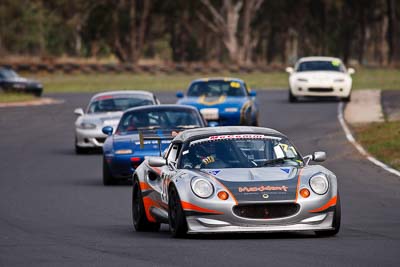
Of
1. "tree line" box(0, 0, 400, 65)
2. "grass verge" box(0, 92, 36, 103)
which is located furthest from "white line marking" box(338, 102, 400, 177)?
"tree line" box(0, 0, 400, 65)

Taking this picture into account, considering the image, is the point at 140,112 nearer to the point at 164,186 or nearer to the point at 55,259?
the point at 164,186

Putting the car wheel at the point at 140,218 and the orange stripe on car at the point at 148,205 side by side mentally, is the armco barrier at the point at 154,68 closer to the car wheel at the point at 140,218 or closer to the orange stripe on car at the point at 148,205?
the car wheel at the point at 140,218

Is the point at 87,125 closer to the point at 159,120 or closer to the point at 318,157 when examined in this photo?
the point at 159,120

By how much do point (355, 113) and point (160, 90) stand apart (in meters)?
20.4

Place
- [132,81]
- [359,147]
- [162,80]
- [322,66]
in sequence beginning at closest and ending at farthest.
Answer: [359,147]
[322,66]
[132,81]
[162,80]

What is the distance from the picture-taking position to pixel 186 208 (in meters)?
11.2

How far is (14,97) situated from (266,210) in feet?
128

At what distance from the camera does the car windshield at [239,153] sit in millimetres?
12078

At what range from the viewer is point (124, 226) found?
13.2 meters

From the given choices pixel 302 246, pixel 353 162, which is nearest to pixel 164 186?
pixel 302 246

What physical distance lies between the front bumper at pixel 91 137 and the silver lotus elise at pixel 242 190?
12.9 m

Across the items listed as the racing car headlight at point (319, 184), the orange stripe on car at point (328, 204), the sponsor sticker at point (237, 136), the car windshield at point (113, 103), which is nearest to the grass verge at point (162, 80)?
the car windshield at point (113, 103)

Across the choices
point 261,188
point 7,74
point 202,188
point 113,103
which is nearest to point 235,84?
point 113,103

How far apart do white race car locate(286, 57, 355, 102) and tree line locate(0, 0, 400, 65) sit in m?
39.3
